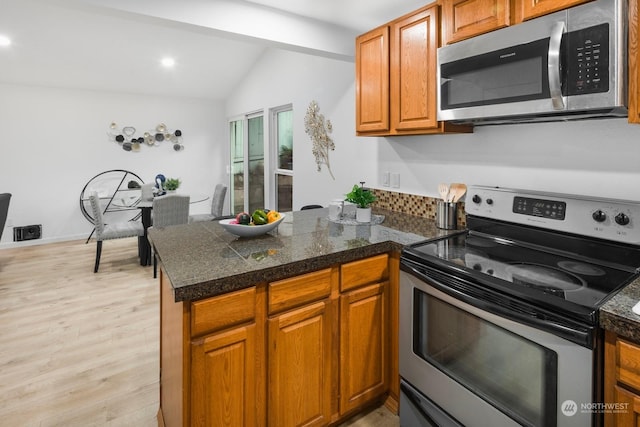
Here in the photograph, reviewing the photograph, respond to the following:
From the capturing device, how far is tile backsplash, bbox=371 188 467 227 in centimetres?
221

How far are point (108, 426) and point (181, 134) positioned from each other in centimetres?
535

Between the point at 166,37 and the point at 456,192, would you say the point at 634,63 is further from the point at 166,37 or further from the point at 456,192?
the point at 166,37

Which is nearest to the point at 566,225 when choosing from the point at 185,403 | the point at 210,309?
the point at 210,309

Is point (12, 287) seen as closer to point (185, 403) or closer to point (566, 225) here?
point (185, 403)

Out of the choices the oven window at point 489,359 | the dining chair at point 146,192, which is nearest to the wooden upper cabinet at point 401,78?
the oven window at point 489,359

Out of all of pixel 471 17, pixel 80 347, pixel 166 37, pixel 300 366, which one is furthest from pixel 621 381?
pixel 166 37

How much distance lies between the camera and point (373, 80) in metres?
2.39

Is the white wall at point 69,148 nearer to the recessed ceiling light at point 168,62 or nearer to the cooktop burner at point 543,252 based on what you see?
the recessed ceiling light at point 168,62

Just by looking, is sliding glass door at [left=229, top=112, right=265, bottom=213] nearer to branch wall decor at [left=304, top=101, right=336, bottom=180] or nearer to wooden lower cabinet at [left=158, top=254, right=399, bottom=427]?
branch wall decor at [left=304, top=101, right=336, bottom=180]

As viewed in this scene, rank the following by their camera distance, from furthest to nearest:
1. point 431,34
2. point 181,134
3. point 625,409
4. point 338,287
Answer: point 181,134, point 431,34, point 338,287, point 625,409

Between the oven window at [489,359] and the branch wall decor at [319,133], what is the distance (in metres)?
2.19

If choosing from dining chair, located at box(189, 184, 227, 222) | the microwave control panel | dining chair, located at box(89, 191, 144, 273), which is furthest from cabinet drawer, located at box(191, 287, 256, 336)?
dining chair, located at box(189, 184, 227, 222)

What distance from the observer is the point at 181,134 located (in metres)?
6.37

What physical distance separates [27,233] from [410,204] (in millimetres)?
5558
